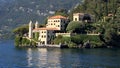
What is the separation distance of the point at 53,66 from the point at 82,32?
171 feet

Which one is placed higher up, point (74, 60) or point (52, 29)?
point (52, 29)

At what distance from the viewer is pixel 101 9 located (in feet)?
505

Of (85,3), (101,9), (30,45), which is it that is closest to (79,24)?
(30,45)

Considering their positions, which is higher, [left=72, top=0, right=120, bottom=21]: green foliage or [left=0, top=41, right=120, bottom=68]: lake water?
[left=72, top=0, right=120, bottom=21]: green foliage

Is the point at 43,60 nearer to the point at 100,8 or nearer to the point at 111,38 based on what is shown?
the point at 111,38

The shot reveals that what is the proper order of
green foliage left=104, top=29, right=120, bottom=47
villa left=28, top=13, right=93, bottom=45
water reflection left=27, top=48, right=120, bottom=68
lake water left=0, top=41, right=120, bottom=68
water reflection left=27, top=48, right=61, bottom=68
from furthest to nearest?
villa left=28, top=13, right=93, bottom=45 → green foliage left=104, top=29, right=120, bottom=47 → water reflection left=27, top=48, right=120, bottom=68 → water reflection left=27, top=48, right=61, bottom=68 → lake water left=0, top=41, right=120, bottom=68

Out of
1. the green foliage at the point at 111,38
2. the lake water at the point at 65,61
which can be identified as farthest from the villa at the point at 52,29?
the lake water at the point at 65,61

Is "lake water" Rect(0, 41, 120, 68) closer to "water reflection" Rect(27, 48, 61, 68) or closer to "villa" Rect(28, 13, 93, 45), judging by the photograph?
"water reflection" Rect(27, 48, 61, 68)

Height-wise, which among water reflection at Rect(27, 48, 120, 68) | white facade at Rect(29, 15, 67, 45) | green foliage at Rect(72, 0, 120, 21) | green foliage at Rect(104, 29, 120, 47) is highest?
green foliage at Rect(72, 0, 120, 21)

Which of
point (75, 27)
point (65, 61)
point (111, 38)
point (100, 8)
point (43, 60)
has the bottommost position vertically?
point (65, 61)

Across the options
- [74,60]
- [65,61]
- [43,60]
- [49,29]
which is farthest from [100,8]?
[65,61]

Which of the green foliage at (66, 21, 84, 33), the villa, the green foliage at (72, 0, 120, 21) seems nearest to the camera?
the green foliage at (66, 21, 84, 33)

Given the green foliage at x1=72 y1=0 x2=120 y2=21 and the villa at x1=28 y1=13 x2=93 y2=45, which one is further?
the green foliage at x1=72 y1=0 x2=120 y2=21

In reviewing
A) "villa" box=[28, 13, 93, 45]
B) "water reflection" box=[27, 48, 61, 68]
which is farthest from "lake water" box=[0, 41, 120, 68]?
"villa" box=[28, 13, 93, 45]
